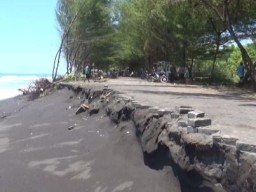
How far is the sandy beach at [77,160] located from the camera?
32.8 ft

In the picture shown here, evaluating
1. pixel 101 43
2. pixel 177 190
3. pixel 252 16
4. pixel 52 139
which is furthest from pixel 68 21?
pixel 177 190

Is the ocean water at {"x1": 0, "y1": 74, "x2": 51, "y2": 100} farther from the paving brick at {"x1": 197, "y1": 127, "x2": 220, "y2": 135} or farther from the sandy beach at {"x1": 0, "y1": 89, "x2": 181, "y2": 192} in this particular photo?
the paving brick at {"x1": 197, "y1": 127, "x2": 220, "y2": 135}

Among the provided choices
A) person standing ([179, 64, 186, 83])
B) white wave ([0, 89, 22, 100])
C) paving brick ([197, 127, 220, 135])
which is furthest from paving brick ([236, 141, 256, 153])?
white wave ([0, 89, 22, 100])

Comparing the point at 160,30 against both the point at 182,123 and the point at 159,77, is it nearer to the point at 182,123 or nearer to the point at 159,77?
the point at 159,77

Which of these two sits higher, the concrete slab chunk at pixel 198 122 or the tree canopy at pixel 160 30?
the tree canopy at pixel 160 30

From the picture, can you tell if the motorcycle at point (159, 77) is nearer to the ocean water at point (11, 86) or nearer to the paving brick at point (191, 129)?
the ocean water at point (11, 86)

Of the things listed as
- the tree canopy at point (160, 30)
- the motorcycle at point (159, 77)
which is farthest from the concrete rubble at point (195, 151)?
the motorcycle at point (159, 77)

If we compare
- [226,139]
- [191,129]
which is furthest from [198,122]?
[226,139]

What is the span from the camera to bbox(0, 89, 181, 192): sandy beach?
32.8ft

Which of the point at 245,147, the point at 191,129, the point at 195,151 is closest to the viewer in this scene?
the point at 245,147

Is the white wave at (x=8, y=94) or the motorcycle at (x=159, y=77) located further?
the white wave at (x=8, y=94)

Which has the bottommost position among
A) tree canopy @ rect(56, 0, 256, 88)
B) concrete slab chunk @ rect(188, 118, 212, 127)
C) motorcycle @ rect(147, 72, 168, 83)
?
motorcycle @ rect(147, 72, 168, 83)

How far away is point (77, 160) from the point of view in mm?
12469

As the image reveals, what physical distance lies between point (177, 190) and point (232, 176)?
1860 mm
